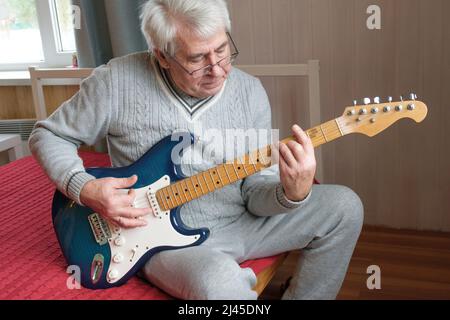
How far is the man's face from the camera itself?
125 cm

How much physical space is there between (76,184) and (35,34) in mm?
1896

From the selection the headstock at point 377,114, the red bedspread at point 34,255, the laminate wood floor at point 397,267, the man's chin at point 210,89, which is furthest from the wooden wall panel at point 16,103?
the headstock at point 377,114

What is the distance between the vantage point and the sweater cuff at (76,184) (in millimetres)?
1259

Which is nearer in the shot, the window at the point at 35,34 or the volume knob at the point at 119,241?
the volume knob at the point at 119,241

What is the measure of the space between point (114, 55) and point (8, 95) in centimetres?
96

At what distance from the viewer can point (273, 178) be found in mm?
1412

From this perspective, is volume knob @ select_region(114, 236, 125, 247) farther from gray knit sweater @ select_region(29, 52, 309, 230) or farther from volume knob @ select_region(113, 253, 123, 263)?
gray knit sweater @ select_region(29, 52, 309, 230)

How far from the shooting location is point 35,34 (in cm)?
289

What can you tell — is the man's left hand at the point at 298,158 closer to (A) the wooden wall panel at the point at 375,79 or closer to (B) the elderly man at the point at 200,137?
(B) the elderly man at the point at 200,137

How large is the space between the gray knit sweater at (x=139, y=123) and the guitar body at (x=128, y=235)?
0.23ft

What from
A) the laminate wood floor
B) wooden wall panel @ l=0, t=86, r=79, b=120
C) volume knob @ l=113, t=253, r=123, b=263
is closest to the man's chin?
volume knob @ l=113, t=253, r=123, b=263

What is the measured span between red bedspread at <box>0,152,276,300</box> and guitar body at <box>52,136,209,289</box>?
0.04 meters
